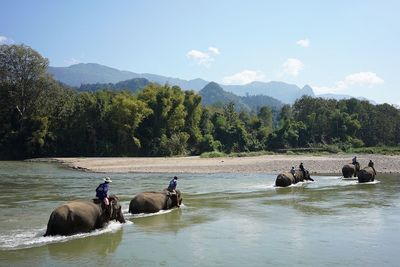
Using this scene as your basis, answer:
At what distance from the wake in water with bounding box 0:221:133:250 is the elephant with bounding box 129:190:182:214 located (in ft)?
11.1

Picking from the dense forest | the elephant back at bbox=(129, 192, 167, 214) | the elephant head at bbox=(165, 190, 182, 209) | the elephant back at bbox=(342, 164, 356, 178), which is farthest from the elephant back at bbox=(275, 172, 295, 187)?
the dense forest

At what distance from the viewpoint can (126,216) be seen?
65.3 feet

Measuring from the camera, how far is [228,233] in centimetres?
1644

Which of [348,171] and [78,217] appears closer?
[78,217]

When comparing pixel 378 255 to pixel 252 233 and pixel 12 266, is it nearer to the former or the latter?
pixel 252 233

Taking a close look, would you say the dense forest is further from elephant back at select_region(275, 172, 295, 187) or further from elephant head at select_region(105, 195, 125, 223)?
elephant head at select_region(105, 195, 125, 223)

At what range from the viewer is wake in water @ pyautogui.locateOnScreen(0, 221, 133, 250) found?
1443cm

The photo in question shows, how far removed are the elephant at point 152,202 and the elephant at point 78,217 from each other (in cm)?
314

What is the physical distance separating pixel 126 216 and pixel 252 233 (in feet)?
19.8

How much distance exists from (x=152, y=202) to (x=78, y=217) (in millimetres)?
5759

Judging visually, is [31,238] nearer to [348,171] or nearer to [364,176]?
[364,176]

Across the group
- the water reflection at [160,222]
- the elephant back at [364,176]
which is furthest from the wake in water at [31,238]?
the elephant back at [364,176]

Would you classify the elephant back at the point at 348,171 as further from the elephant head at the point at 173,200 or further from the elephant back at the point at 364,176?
the elephant head at the point at 173,200

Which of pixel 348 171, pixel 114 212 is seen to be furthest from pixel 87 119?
pixel 114 212
